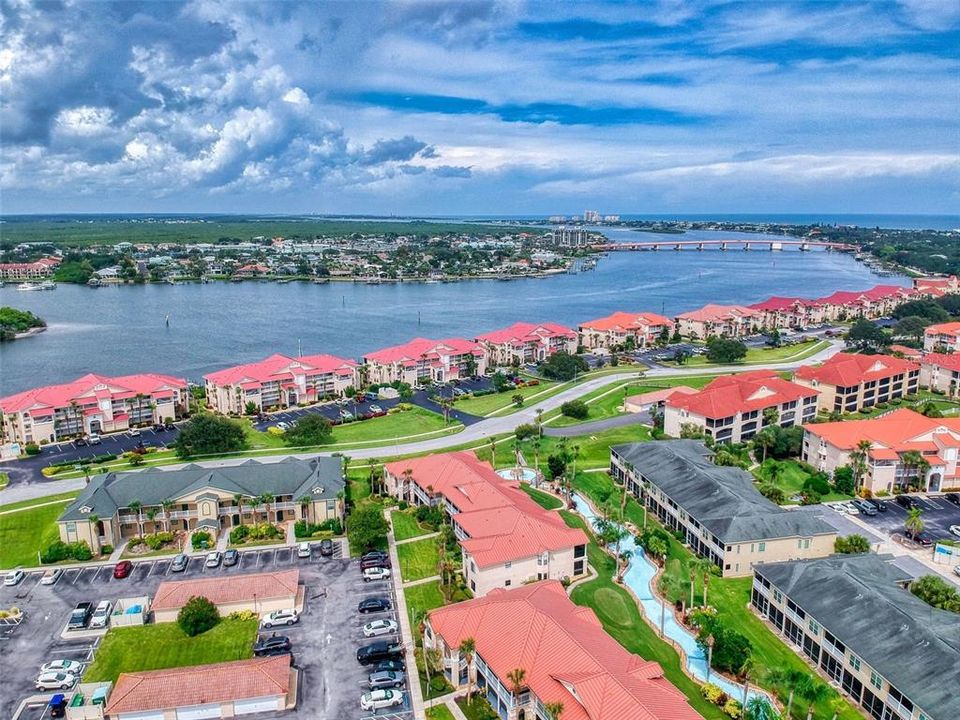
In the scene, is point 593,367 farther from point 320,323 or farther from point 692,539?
point 320,323

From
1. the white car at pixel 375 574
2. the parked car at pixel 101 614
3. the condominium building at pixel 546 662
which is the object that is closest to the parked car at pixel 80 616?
the parked car at pixel 101 614

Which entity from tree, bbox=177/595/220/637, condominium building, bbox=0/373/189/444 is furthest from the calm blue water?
tree, bbox=177/595/220/637

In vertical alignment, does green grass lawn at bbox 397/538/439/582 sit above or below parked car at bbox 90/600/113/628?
below

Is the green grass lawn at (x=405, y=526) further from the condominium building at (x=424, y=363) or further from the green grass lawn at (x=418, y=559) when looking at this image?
the condominium building at (x=424, y=363)

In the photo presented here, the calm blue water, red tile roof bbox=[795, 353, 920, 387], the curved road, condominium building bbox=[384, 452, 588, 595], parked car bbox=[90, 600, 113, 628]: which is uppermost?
red tile roof bbox=[795, 353, 920, 387]

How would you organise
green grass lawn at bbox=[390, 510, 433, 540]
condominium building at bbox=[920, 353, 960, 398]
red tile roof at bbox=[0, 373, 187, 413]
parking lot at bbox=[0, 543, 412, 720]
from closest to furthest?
parking lot at bbox=[0, 543, 412, 720] → green grass lawn at bbox=[390, 510, 433, 540] → red tile roof at bbox=[0, 373, 187, 413] → condominium building at bbox=[920, 353, 960, 398]

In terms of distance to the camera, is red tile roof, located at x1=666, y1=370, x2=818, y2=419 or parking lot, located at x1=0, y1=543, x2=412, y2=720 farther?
red tile roof, located at x1=666, y1=370, x2=818, y2=419

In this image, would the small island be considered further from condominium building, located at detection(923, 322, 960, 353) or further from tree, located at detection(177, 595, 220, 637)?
condominium building, located at detection(923, 322, 960, 353)
